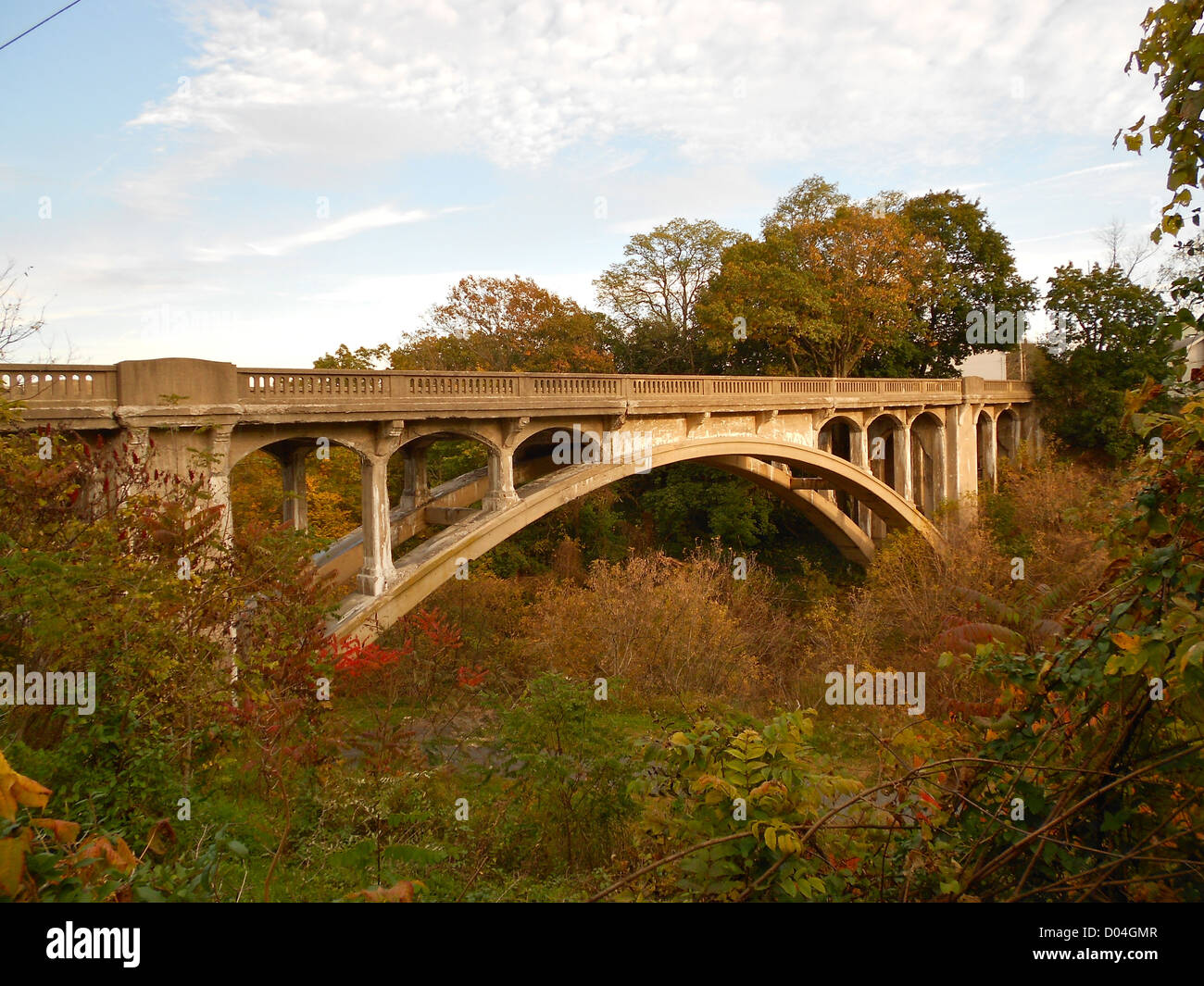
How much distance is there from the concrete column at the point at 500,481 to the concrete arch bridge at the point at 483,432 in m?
0.02

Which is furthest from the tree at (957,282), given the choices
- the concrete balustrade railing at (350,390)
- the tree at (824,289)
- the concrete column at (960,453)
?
the concrete balustrade railing at (350,390)

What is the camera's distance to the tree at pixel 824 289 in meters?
25.9

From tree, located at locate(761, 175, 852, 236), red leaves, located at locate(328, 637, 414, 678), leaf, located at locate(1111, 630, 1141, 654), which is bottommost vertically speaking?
red leaves, located at locate(328, 637, 414, 678)

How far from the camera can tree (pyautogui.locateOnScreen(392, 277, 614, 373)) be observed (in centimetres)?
Answer: 2752

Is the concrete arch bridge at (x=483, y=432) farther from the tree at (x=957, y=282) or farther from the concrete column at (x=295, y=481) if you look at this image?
the tree at (x=957, y=282)

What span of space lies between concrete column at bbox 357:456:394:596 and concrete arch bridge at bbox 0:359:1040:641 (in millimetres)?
26

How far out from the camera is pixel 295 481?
1222 centimetres

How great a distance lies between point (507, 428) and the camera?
13562 mm

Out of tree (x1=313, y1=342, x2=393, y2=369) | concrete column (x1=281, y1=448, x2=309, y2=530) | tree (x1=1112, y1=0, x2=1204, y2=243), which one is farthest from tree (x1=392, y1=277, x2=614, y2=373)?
tree (x1=1112, y1=0, x2=1204, y2=243)

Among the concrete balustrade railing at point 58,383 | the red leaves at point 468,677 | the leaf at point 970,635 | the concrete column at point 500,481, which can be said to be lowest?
the red leaves at point 468,677

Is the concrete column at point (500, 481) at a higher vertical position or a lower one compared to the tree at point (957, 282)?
lower

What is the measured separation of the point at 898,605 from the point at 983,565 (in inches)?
114

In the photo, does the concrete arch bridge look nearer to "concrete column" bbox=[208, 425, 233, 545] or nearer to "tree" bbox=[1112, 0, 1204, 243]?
"concrete column" bbox=[208, 425, 233, 545]
